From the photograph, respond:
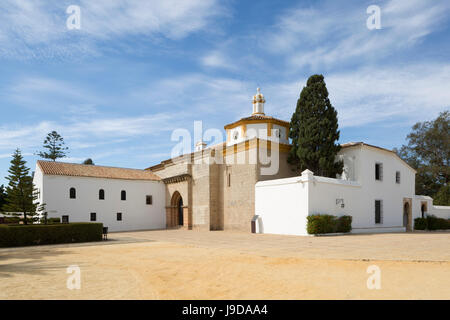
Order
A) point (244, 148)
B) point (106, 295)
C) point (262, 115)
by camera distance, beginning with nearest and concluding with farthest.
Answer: point (106, 295) < point (244, 148) < point (262, 115)

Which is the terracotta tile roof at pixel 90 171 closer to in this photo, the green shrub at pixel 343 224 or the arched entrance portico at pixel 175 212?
the arched entrance portico at pixel 175 212

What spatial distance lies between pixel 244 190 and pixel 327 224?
274 inches

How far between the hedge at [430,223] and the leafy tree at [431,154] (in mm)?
12006

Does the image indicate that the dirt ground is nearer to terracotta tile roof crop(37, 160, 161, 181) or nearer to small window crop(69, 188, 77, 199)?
small window crop(69, 188, 77, 199)

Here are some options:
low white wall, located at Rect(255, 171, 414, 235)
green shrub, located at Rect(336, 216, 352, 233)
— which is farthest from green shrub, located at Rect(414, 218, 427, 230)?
green shrub, located at Rect(336, 216, 352, 233)

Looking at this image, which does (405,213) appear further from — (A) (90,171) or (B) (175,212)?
(A) (90,171)

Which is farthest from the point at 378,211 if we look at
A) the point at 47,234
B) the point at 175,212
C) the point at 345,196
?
the point at 47,234

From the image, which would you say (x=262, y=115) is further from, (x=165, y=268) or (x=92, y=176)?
(x=165, y=268)

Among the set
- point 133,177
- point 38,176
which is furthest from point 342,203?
point 38,176

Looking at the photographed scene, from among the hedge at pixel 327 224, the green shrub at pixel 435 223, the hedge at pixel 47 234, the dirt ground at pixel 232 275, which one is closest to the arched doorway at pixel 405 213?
the green shrub at pixel 435 223

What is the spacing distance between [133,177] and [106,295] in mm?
25531

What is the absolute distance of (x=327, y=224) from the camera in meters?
19.1

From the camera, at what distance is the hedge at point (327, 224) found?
1859 centimetres
